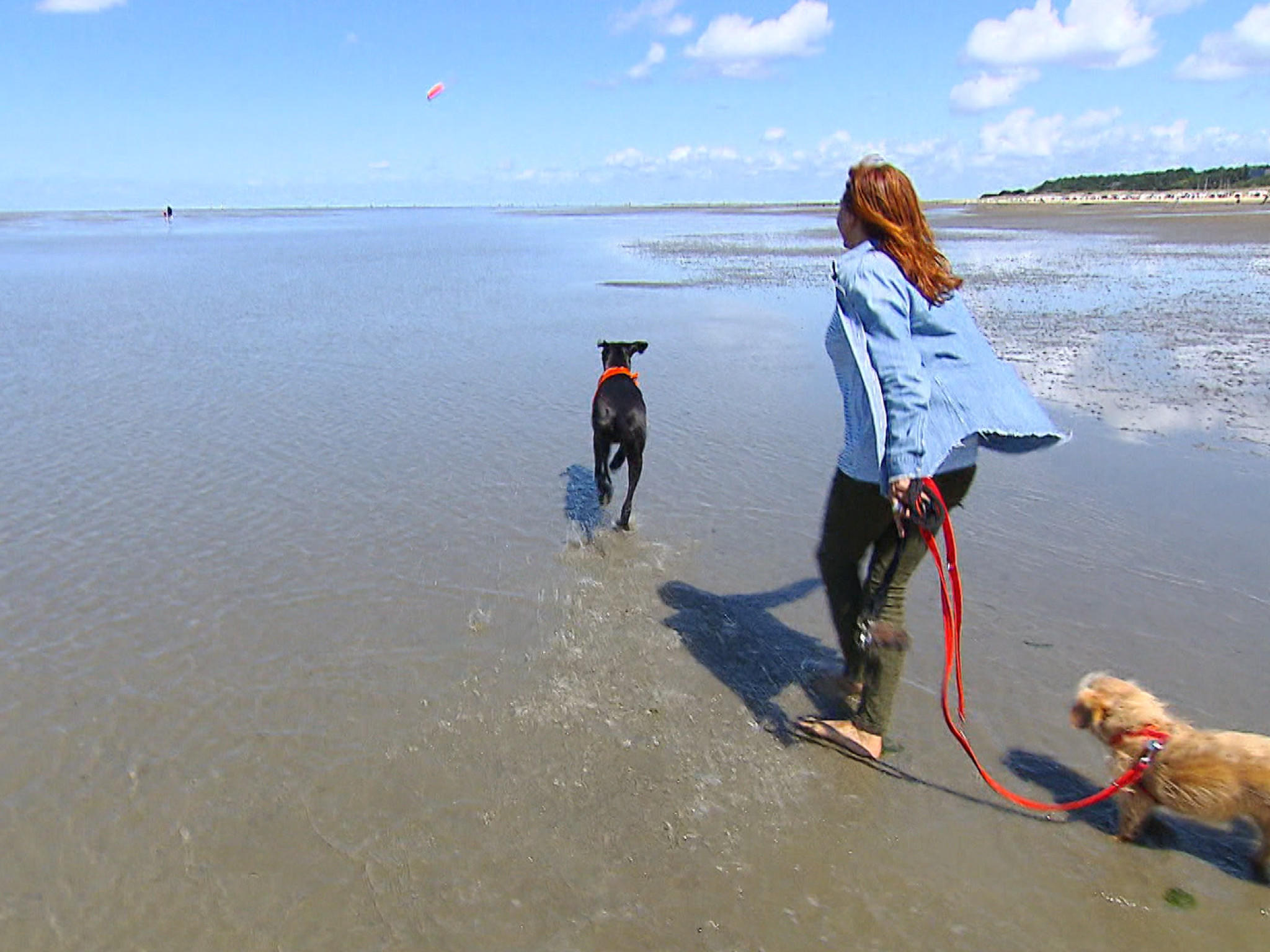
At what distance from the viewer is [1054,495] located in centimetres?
650

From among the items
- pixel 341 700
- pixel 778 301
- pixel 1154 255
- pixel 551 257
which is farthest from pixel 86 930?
pixel 1154 255

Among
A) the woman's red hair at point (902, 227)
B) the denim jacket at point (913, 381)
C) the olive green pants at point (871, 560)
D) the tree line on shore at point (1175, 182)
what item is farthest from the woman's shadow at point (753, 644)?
the tree line on shore at point (1175, 182)

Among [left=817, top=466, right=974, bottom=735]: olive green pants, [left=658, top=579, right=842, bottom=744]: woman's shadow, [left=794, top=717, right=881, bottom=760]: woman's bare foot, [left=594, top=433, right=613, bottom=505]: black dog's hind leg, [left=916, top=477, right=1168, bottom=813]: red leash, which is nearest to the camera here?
[left=916, top=477, right=1168, bottom=813]: red leash

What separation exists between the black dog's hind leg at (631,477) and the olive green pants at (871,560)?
2418mm

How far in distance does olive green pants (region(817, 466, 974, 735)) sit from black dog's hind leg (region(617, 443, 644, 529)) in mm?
2418

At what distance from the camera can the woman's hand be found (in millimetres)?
3139

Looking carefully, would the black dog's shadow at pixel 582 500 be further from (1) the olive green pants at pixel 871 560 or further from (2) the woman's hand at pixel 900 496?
(2) the woman's hand at pixel 900 496

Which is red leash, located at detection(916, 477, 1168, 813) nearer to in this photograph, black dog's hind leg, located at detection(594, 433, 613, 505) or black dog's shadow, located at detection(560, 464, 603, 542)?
black dog's shadow, located at detection(560, 464, 603, 542)

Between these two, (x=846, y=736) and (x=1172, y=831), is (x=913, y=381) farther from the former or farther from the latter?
→ (x=1172, y=831)

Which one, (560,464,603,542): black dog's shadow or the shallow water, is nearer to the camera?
the shallow water

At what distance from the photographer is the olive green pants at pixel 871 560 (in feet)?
11.3

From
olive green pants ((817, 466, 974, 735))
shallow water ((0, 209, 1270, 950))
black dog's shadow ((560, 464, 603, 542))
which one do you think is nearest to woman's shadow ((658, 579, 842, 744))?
shallow water ((0, 209, 1270, 950))

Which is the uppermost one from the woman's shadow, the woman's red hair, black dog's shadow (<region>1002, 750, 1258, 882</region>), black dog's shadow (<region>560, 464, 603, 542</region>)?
the woman's red hair

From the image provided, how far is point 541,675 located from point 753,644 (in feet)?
3.73
